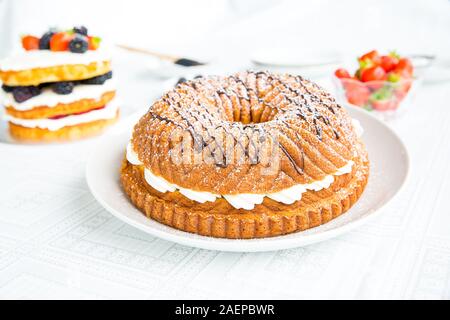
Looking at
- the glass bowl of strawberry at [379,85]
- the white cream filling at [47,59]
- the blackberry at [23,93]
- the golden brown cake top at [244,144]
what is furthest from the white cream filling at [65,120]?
the glass bowl of strawberry at [379,85]

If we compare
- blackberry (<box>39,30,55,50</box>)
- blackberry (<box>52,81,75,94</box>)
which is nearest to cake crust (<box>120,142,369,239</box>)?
blackberry (<box>52,81,75,94</box>)

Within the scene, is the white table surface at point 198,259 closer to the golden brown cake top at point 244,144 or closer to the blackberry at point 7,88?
the golden brown cake top at point 244,144

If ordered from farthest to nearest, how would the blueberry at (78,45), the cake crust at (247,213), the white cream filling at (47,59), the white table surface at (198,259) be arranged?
the blueberry at (78,45) < the white cream filling at (47,59) < the cake crust at (247,213) < the white table surface at (198,259)

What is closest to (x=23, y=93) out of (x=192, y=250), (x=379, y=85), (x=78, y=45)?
(x=78, y=45)

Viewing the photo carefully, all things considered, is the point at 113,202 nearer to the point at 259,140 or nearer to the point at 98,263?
the point at 98,263

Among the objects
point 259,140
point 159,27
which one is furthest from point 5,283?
point 159,27

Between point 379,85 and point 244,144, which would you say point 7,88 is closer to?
point 244,144
